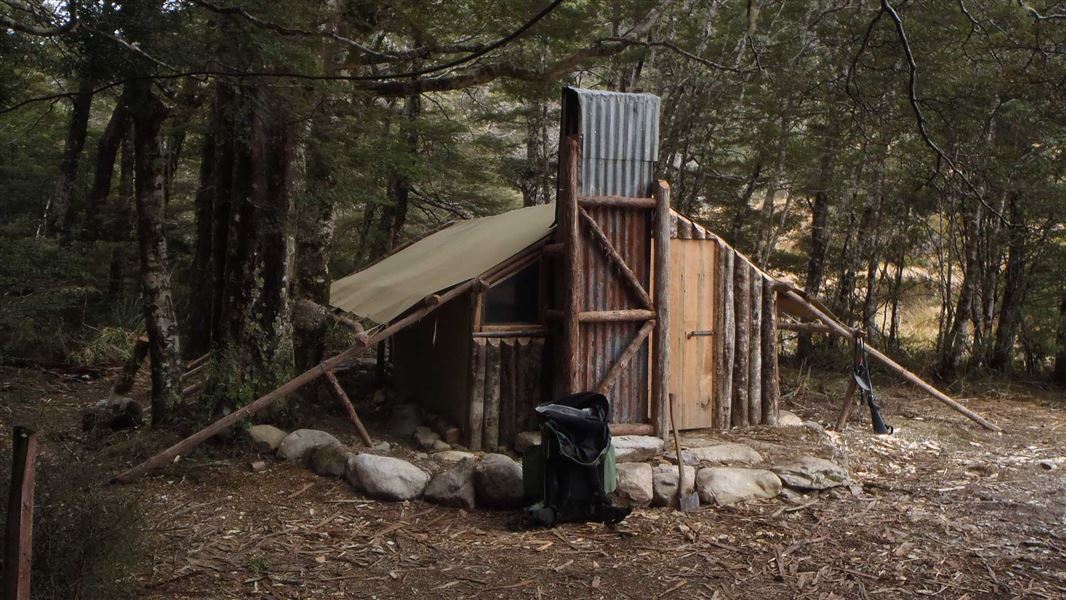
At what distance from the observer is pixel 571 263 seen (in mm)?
7926

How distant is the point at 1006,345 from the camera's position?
13.1 meters

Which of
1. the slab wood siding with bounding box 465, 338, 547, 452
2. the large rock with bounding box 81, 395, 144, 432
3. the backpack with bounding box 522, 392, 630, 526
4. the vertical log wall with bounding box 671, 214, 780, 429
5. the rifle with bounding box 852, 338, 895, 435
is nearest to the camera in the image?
the backpack with bounding box 522, 392, 630, 526

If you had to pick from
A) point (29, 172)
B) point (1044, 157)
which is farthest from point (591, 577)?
point (29, 172)

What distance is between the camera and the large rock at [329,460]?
7.45 meters

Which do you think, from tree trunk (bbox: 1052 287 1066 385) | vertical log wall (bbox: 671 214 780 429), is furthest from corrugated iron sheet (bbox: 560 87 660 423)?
tree trunk (bbox: 1052 287 1066 385)

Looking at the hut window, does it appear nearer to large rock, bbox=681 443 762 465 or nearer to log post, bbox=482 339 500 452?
log post, bbox=482 339 500 452

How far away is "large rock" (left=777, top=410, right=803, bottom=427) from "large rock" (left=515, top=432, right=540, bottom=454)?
2874mm

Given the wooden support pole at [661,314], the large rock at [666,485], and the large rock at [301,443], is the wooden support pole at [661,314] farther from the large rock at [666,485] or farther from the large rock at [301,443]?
the large rock at [301,443]

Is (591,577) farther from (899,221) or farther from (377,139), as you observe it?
(899,221)

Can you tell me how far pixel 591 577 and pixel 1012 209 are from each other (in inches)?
399

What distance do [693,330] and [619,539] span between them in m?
3.24

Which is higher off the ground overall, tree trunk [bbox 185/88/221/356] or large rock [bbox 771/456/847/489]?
tree trunk [bbox 185/88/221/356]

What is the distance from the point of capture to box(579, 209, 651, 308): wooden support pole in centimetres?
809

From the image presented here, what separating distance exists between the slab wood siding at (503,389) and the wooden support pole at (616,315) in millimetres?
616
